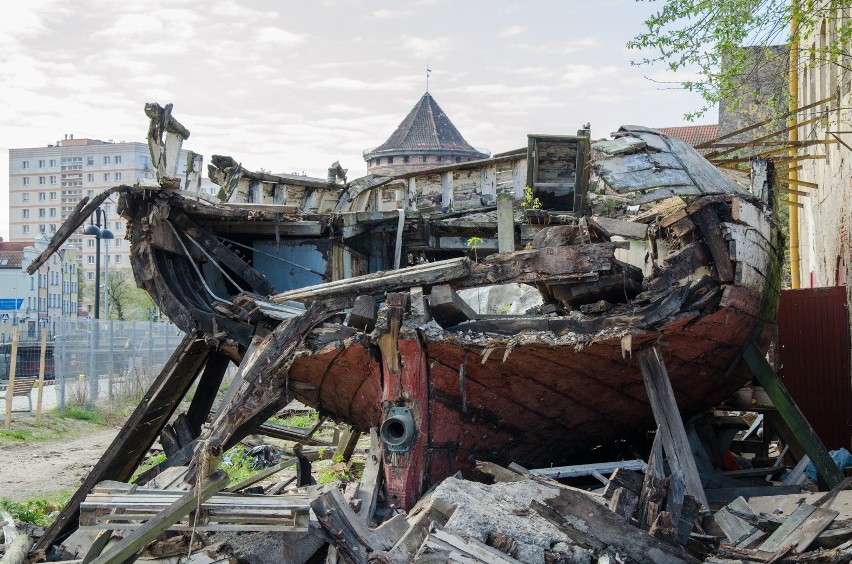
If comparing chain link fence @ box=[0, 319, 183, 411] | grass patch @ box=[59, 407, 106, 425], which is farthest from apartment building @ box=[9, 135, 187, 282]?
grass patch @ box=[59, 407, 106, 425]

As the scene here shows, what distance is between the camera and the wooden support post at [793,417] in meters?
8.58

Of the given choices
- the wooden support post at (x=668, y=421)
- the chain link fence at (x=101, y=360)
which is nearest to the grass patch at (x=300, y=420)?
the chain link fence at (x=101, y=360)

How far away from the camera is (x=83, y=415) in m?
18.9

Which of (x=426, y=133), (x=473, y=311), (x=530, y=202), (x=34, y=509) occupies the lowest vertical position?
(x=34, y=509)

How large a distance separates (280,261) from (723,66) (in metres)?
6.18

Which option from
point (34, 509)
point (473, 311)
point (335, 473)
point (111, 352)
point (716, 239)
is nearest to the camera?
point (473, 311)

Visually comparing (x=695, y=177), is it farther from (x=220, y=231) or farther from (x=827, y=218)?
(x=827, y=218)

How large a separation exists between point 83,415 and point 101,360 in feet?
6.27

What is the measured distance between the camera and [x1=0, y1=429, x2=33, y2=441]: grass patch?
52.3 ft

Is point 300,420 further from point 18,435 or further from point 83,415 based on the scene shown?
point 18,435

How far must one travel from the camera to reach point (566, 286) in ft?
26.7

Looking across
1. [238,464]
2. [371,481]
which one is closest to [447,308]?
[371,481]

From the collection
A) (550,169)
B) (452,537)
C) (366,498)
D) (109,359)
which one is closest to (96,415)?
(109,359)

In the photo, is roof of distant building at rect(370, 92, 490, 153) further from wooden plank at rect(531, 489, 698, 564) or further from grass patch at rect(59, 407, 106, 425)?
wooden plank at rect(531, 489, 698, 564)
